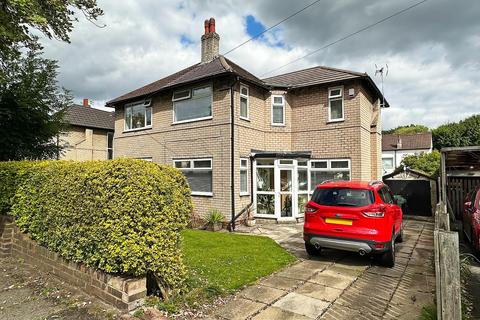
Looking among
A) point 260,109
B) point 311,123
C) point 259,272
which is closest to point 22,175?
point 259,272

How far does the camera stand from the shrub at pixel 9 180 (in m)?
6.06

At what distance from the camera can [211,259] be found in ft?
19.9

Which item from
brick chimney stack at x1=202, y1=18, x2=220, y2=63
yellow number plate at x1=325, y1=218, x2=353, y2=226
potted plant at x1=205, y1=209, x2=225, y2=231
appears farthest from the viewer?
brick chimney stack at x1=202, y1=18, x2=220, y2=63

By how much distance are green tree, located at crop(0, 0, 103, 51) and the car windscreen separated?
789cm

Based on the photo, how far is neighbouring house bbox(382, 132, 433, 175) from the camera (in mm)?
36938

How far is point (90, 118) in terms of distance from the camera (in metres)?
24.2

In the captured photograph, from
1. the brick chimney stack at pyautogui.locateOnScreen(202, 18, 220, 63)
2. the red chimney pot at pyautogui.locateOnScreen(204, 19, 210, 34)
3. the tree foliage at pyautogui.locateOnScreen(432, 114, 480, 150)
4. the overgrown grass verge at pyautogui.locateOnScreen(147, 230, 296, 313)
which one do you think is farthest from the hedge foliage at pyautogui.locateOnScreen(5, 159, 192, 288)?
the tree foliage at pyautogui.locateOnScreen(432, 114, 480, 150)

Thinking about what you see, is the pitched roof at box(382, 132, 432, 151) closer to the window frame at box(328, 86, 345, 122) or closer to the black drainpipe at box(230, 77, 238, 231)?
the window frame at box(328, 86, 345, 122)

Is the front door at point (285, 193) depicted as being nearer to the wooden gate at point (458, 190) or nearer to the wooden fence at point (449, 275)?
the wooden gate at point (458, 190)

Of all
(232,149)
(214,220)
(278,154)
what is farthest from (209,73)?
(214,220)

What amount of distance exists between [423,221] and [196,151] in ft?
32.2

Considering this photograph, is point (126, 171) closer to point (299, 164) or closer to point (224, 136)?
point (224, 136)

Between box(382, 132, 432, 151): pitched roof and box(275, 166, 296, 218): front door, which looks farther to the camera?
box(382, 132, 432, 151): pitched roof

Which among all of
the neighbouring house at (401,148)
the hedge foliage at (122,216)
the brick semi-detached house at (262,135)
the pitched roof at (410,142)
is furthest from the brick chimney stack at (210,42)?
the pitched roof at (410,142)
